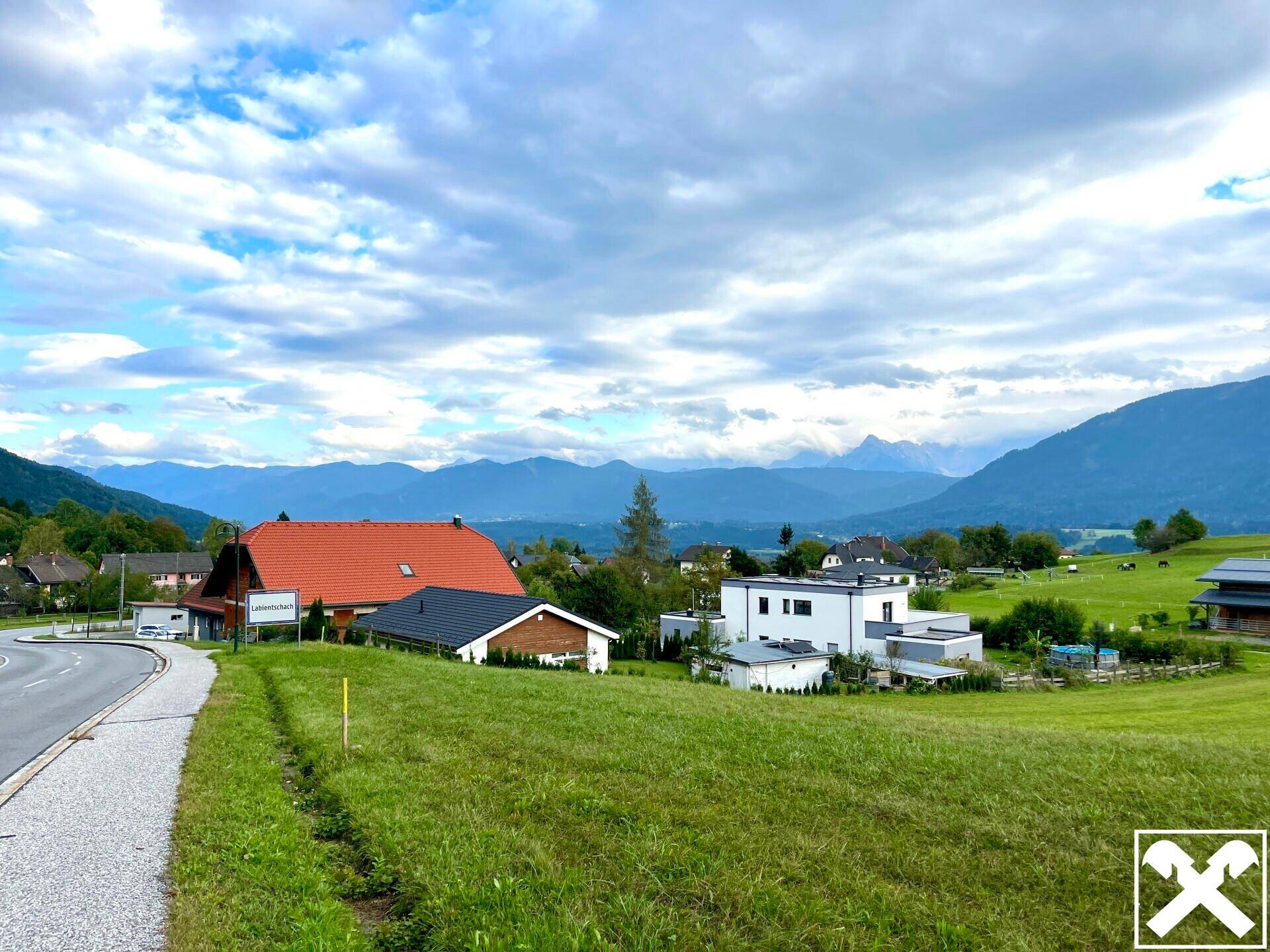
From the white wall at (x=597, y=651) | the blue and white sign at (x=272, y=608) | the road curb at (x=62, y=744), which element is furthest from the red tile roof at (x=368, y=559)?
the road curb at (x=62, y=744)

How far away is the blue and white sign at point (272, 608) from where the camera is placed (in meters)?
28.9

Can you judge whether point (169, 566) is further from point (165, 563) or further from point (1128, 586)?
point (1128, 586)

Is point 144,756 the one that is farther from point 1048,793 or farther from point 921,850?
point 1048,793

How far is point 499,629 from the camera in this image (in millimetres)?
31141

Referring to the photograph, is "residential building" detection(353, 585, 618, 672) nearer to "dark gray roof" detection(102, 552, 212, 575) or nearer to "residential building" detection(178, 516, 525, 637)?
"residential building" detection(178, 516, 525, 637)

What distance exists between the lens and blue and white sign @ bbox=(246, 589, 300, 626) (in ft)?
94.9

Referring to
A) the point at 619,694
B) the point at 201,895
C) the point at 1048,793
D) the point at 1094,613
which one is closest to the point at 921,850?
the point at 1048,793

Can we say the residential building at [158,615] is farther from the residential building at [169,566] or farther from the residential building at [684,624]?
the residential building at [169,566]

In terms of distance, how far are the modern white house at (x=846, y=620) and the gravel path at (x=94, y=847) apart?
137 feet

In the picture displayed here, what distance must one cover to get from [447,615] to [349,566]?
37.5 feet

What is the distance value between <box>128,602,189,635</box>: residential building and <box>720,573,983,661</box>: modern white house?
48757 mm

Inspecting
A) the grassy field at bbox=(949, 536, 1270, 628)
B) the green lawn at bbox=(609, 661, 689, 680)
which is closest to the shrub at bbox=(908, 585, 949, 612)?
the grassy field at bbox=(949, 536, 1270, 628)

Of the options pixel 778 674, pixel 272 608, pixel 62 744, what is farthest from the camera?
pixel 778 674

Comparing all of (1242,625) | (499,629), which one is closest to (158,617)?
(499,629)
